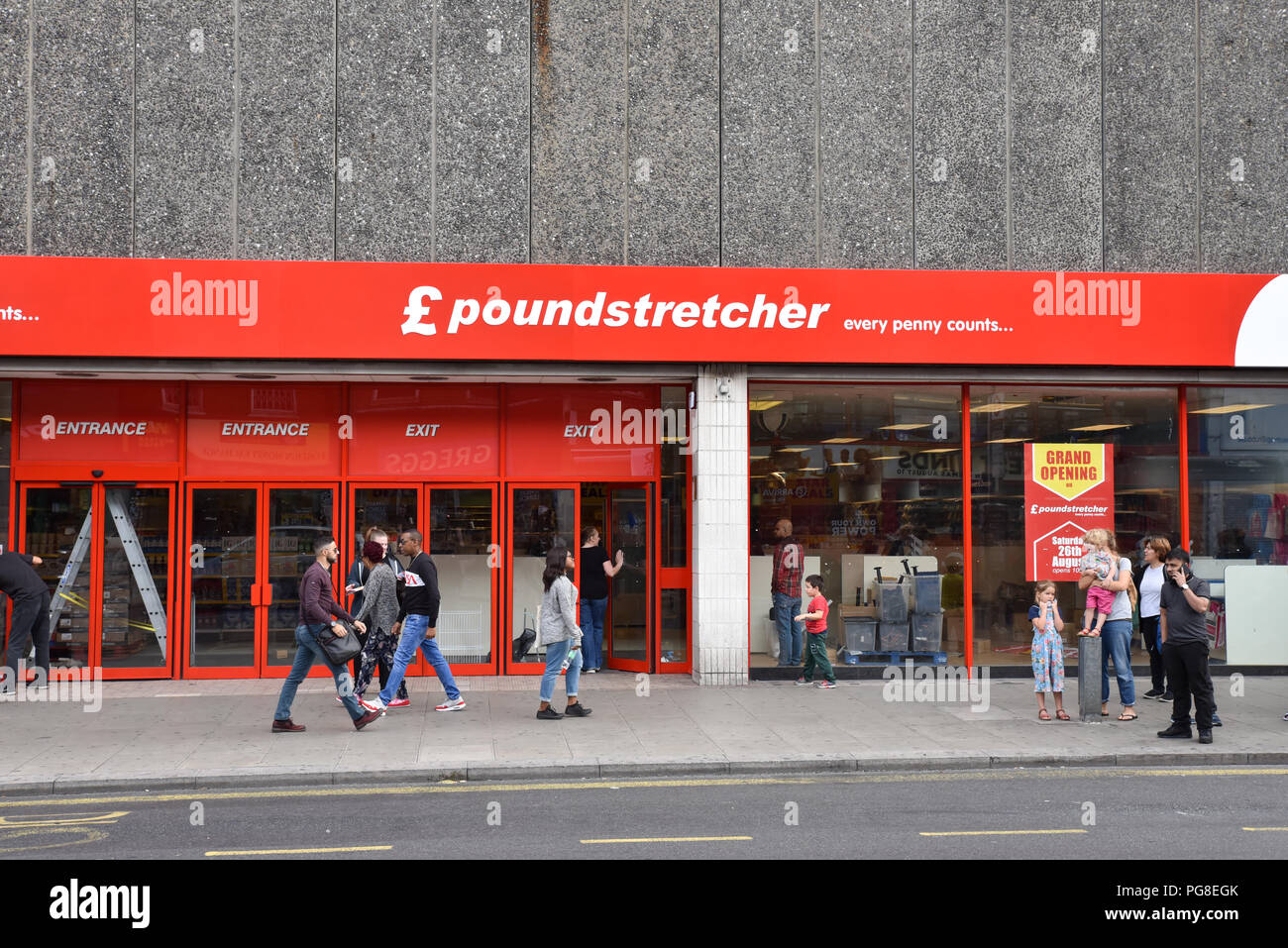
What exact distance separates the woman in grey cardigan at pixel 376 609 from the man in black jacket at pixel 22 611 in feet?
13.6

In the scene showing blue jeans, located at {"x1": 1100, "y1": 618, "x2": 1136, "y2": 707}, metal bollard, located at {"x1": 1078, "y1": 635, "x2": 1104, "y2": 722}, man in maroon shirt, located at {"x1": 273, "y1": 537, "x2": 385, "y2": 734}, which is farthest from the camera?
blue jeans, located at {"x1": 1100, "y1": 618, "x2": 1136, "y2": 707}

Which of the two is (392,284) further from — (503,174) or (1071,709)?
(1071,709)

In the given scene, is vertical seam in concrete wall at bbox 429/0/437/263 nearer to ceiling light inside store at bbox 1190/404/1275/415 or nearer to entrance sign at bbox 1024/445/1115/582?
entrance sign at bbox 1024/445/1115/582

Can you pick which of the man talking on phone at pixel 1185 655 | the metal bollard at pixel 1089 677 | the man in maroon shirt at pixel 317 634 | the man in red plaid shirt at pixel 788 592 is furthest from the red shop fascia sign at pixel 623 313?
the man talking on phone at pixel 1185 655

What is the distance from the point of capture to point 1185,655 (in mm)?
10477

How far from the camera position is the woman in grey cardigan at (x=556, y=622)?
1131cm

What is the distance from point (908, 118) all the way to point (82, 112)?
9913mm

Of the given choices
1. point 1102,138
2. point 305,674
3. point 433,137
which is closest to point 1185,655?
point 1102,138

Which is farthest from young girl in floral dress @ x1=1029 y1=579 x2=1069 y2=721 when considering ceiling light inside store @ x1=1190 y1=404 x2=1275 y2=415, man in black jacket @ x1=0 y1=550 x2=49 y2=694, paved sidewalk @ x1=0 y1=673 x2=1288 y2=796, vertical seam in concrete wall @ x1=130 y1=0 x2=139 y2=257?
man in black jacket @ x1=0 y1=550 x2=49 y2=694

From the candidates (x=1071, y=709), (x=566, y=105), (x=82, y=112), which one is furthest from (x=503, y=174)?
(x=1071, y=709)

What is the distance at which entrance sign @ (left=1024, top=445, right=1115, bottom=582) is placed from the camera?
1459 cm

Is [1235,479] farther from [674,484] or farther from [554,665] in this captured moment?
[554,665]

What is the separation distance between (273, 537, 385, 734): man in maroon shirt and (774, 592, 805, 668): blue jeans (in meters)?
5.35

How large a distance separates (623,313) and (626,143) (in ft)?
7.12
